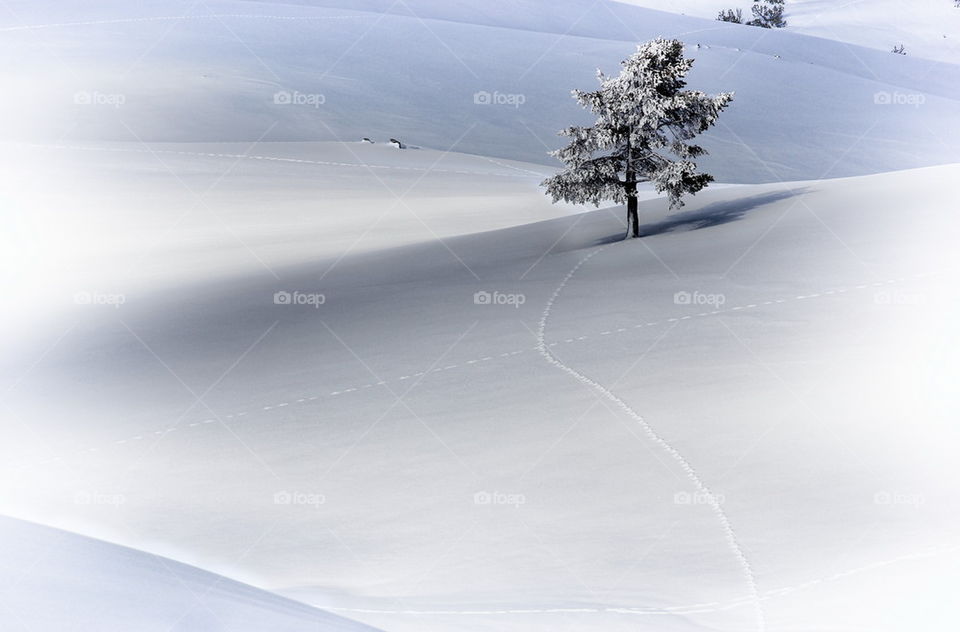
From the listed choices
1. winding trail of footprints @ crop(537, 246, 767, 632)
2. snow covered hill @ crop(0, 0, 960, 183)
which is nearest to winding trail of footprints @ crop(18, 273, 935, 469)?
winding trail of footprints @ crop(537, 246, 767, 632)

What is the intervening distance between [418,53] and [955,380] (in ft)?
153

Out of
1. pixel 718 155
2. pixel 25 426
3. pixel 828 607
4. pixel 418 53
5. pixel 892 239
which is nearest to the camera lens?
pixel 828 607

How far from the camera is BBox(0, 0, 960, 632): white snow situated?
29.0 feet

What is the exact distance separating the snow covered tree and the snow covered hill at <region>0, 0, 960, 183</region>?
23750mm

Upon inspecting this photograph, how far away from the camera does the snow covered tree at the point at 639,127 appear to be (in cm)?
2273

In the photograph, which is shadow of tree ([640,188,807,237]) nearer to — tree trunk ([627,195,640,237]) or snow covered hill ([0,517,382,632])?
tree trunk ([627,195,640,237])

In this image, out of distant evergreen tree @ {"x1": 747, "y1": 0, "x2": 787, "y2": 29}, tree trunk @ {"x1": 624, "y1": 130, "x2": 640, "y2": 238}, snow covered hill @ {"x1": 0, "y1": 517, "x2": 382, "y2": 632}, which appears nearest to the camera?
snow covered hill @ {"x1": 0, "y1": 517, "x2": 382, "y2": 632}

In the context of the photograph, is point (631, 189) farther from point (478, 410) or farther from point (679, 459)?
point (679, 459)

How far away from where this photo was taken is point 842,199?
24266mm

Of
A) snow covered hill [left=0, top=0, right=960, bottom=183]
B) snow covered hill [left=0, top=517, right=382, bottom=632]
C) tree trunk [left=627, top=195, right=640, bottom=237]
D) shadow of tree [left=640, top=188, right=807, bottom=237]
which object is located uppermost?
snow covered hill [left=0, top=0, right=960, bottom=183]

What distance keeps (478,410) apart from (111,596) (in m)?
7.96

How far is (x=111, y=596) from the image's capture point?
5949mm

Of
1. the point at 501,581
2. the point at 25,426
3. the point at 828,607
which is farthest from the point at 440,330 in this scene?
the point at 828,607

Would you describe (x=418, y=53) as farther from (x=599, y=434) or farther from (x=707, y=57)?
(x=599, y=434)
